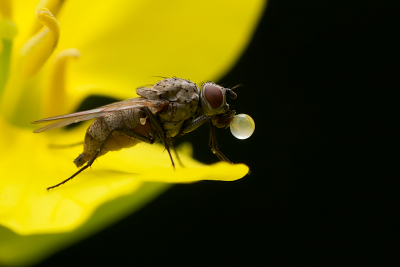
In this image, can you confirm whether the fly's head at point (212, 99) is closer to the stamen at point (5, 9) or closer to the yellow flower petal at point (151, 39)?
the yellow flower petal at point (151, 39)

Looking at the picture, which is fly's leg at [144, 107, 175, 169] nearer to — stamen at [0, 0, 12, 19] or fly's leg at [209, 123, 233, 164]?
fly's leg at [209, 123, 233, 164]

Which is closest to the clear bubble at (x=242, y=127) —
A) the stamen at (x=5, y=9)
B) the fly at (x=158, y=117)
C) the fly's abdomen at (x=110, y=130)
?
the fly at (x=158, y=117)

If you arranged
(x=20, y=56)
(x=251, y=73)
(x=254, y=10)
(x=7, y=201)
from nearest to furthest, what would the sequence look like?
(x=7, y=201), (x=20, y=56), (x=254, y=10), (x=251, y=73)

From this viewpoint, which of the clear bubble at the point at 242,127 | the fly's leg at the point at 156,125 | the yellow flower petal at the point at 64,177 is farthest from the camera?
the fly's leg at the point at 156,125

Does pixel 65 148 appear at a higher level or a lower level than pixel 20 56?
lower

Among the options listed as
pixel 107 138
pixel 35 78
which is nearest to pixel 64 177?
pixel 107 138

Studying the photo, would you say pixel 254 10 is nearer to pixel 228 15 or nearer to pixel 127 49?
pixel 228 15

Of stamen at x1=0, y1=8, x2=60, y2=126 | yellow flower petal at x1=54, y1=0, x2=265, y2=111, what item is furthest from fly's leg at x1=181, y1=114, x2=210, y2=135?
stamen at x1=0, y1=8, x2=60, y2=126

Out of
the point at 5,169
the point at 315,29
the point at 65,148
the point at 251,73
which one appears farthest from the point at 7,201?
the point at 315,29
